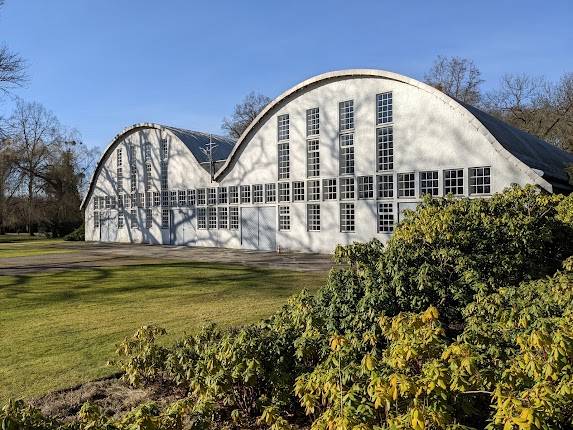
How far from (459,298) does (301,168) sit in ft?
76.8

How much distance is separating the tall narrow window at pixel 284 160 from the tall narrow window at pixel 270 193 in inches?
39.8

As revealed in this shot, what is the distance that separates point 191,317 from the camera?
33.9 feet

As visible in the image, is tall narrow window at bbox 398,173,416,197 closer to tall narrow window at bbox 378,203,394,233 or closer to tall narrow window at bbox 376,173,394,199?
tall narrow window at bbox 376,173,394,199

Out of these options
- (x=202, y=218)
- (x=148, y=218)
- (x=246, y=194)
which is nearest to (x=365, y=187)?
(x=246, y=194)

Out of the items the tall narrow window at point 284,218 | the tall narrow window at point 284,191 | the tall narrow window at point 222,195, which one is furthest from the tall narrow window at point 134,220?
the tall narrow window at point 284,191

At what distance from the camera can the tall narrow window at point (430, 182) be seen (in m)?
23.6

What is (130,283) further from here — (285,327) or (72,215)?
(72,215)

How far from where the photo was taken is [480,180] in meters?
22.2

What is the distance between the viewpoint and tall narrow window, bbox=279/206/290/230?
29969 mm

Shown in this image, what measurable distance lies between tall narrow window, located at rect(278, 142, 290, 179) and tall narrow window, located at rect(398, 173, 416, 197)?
26.0ft

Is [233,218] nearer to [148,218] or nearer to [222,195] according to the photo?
[222,195]

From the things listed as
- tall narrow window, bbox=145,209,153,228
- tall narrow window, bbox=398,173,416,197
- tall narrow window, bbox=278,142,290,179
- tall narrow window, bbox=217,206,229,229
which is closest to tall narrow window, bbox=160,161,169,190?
tall narrow window, bbox=145,209,153,228

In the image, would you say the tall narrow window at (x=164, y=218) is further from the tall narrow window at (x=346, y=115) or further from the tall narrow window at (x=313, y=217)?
the tall narrow window at (x=346, y=115)

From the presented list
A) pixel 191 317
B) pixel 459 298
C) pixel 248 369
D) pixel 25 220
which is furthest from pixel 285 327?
pixel 25 220
